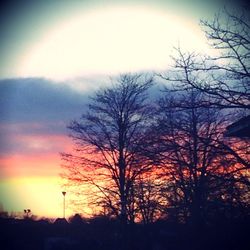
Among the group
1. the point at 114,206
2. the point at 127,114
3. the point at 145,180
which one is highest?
the point at 127,114

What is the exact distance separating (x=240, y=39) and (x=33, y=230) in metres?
34.6

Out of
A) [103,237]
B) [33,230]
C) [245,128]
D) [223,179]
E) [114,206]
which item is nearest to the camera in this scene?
[223,179]

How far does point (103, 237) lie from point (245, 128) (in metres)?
26.9

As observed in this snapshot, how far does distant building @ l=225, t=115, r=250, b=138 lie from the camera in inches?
404

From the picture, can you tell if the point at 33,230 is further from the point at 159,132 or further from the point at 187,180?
the point at 159,132

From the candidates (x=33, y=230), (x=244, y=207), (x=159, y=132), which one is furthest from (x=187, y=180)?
(x=33, y=230)

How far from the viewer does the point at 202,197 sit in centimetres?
1382

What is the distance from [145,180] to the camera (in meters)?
20.4

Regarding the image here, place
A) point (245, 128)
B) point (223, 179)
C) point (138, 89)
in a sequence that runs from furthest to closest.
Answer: point (138, 89) → point (245, 128) → point (223, 179)

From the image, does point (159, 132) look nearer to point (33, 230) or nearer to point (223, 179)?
point (223, 179)

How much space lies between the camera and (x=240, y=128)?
1061 cm

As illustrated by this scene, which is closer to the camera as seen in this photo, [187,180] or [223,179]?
[223,179]

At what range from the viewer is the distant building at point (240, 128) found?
10250 mm

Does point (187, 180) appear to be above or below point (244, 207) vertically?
above
